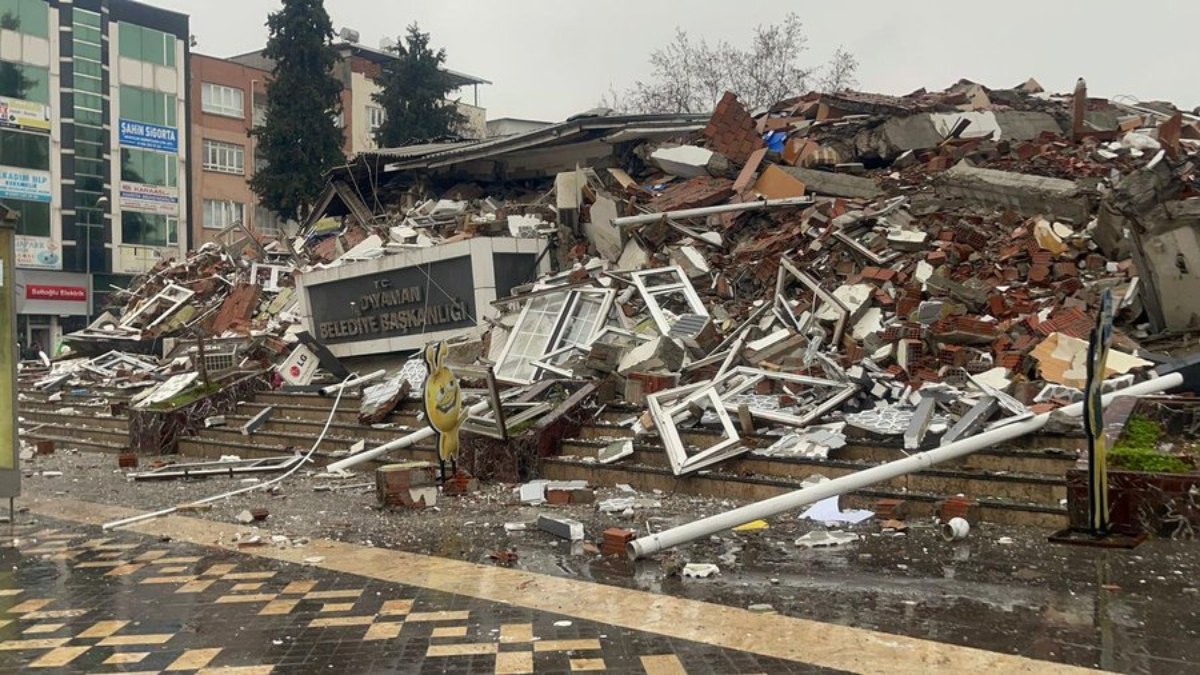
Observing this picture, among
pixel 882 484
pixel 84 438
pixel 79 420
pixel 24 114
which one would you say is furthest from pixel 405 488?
pixel 24 114

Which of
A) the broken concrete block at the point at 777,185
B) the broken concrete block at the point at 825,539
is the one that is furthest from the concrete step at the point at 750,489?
the broken concrete block at the point at 777,185

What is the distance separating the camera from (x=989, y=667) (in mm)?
4375

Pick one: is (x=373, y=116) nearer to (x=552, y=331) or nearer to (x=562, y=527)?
(x=552, y=331)

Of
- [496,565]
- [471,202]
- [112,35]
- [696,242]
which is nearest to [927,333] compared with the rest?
[696,242]

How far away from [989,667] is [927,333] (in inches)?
281

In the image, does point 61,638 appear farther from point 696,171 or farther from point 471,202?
point 471,202

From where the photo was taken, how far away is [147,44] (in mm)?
42812

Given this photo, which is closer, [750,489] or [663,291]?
[750,489]

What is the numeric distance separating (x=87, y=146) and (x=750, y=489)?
4053 centimetres

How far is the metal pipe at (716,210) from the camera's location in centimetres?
1504

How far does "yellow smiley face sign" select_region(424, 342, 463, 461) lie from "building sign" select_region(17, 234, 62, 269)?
35.1 meters

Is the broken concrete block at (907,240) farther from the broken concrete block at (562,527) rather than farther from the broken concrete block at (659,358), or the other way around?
the broken concrete block at (562,527)

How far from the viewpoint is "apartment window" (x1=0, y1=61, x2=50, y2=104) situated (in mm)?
38281

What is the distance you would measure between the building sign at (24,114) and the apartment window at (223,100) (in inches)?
310
